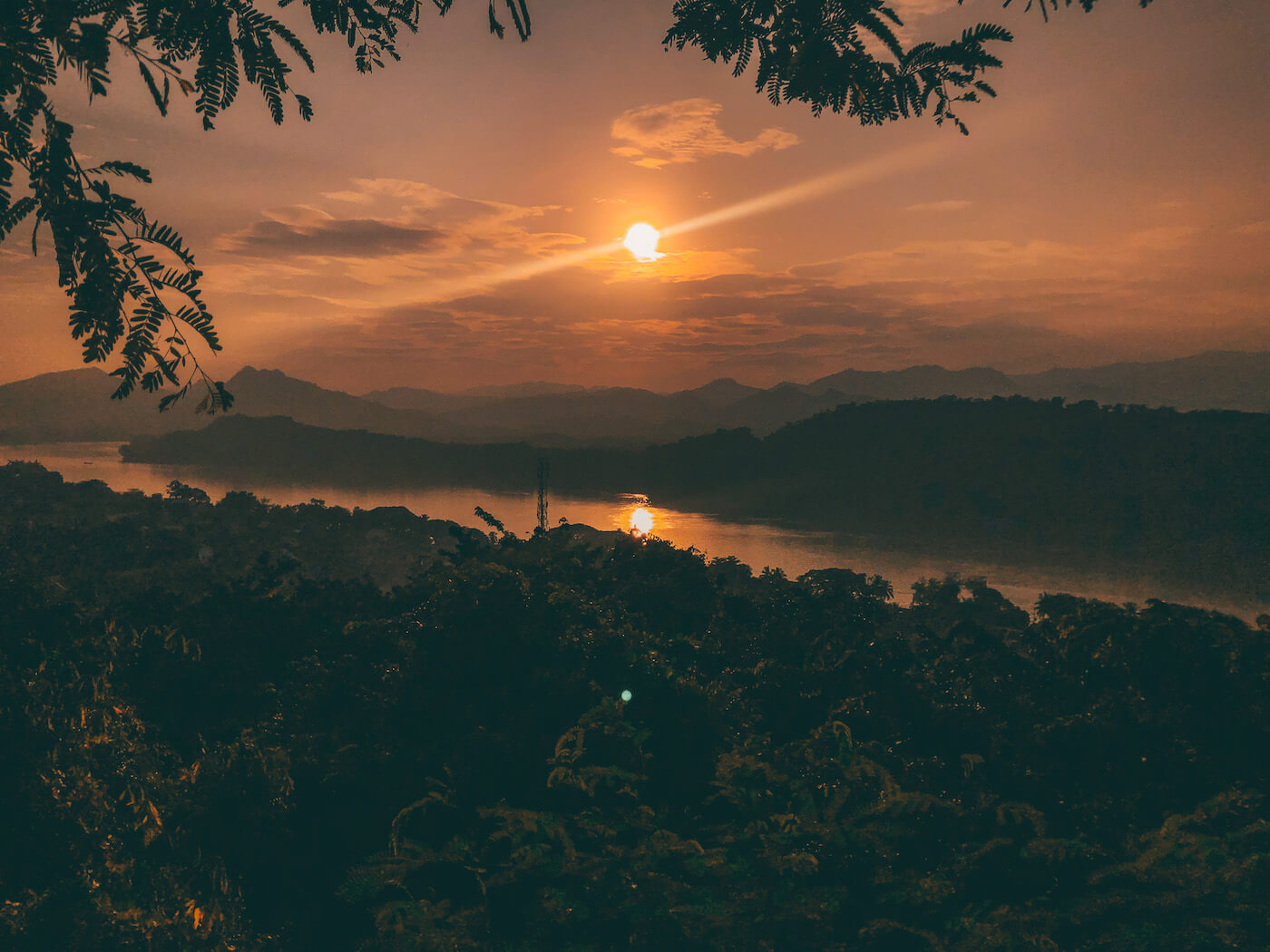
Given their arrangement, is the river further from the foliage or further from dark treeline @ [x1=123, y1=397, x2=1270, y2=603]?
the foliage

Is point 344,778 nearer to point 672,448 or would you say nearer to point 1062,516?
point 1062,516

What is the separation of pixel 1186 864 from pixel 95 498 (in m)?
82.1

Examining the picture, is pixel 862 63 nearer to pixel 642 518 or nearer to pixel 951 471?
pixel 642 518

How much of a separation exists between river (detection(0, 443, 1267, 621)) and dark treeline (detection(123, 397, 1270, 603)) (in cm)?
497

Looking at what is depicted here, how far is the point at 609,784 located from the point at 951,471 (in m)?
128

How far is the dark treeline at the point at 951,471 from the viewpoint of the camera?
98812 millimetres

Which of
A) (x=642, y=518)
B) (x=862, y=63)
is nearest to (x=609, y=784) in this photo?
(x=862, y=63)

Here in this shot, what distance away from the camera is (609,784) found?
5.57 meters

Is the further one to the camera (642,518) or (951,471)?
(951,471)

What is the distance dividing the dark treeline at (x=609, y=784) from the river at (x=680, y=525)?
6839 centimetres

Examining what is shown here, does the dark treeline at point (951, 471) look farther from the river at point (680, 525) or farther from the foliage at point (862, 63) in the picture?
the foliage at point (862, 63)

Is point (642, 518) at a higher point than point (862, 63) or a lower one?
lower

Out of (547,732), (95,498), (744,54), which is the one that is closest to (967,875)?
(547,732)

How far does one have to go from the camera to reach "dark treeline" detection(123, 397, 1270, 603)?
324 ft
